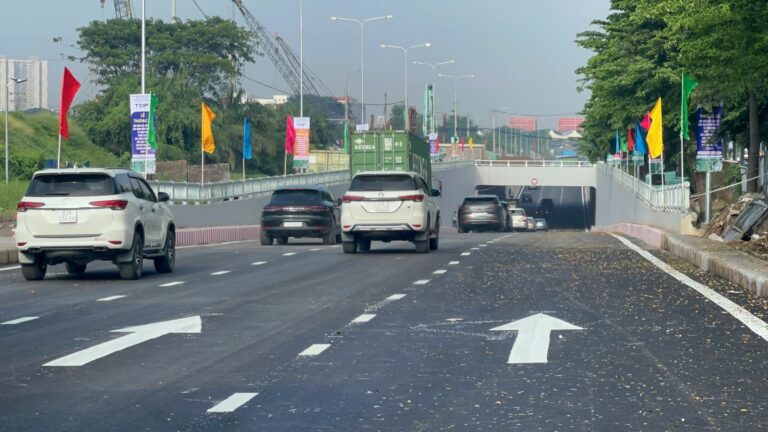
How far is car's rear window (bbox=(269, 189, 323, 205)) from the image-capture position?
118 ft

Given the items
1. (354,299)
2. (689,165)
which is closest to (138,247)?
(354,299)

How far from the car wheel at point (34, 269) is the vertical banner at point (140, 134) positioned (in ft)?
55.2

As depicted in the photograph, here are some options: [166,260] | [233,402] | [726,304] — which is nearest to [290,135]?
[166,260]

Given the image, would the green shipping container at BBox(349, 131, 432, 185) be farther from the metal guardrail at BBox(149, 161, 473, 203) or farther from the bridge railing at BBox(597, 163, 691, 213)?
the bridge railing at BBox(597, 163, 691, 213)

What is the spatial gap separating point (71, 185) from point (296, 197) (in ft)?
53.0

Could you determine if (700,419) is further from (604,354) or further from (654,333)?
(654,333)

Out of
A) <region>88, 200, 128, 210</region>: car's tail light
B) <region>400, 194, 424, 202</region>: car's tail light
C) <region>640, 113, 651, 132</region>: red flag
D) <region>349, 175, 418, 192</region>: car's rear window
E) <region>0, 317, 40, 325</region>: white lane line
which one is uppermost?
<region>640, 113, 651, 132</region>: red flag

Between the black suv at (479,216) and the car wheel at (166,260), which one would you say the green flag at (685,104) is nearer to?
the black suv at (479,216)

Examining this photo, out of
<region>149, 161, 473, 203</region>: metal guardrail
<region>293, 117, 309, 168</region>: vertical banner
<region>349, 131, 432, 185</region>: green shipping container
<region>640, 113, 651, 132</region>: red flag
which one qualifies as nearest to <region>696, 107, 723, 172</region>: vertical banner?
<region>640, 113, 651, 132</region>: red flag

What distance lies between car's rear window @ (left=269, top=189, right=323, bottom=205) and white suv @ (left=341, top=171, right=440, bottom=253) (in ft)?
24.6

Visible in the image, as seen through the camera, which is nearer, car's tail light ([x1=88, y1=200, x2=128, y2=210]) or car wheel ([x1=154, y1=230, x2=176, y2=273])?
car's tail light ([x1=88, y1=200, x2=128, y2=210])

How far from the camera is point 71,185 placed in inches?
797

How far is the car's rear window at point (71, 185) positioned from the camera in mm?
20203

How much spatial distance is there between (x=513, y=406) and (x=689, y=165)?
57.8 meters
